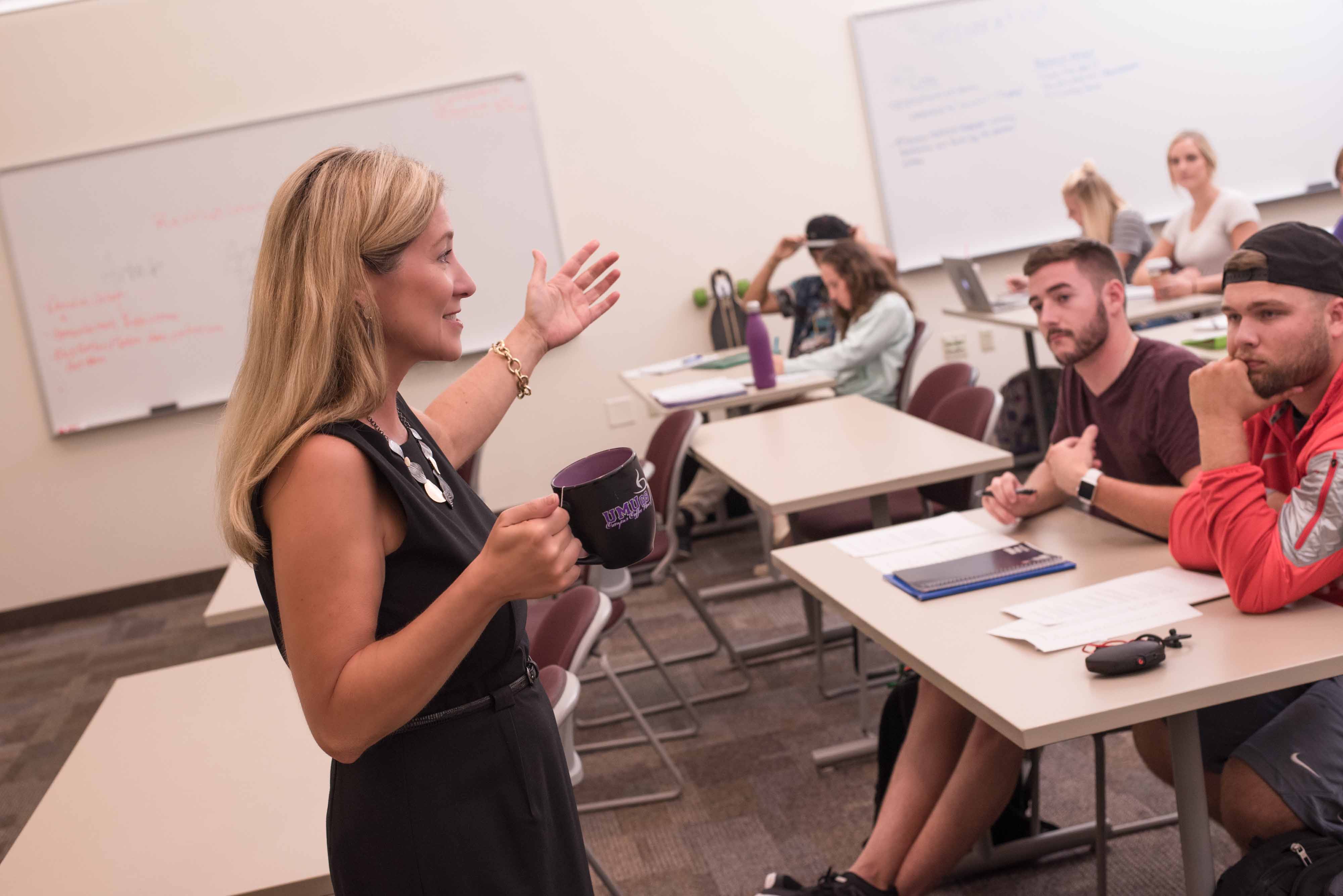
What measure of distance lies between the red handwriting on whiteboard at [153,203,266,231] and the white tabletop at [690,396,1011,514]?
2857 mm

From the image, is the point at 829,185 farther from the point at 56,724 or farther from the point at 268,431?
the point at 268,431

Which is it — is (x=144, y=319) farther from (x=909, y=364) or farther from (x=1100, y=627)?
(x=1100, y=627)

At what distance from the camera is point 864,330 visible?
171 inches

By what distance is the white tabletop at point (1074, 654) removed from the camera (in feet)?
4.75

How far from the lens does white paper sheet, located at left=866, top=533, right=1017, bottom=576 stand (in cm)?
211

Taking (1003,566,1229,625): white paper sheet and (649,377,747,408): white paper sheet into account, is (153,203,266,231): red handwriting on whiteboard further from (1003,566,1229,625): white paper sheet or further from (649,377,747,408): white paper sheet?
(1003,566,1229,625): white paper sheet

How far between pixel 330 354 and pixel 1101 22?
18.4 feet

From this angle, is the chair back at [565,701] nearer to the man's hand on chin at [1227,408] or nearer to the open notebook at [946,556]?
the open notebook at [946,556]

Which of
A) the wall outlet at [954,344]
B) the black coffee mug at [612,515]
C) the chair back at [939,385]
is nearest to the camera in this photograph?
the black coffee mug at [612,515]

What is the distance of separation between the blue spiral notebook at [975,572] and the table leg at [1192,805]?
43 centimetres

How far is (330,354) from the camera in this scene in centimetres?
108

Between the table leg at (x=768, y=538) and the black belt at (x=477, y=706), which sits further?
the table leg at (x=768, y=538)

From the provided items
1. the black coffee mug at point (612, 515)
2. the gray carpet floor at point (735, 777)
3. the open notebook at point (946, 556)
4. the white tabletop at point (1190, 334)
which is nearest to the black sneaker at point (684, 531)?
the gray carpet floor at point (735, 777)

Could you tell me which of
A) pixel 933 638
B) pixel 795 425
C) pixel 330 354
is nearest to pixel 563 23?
pixel 795 425
